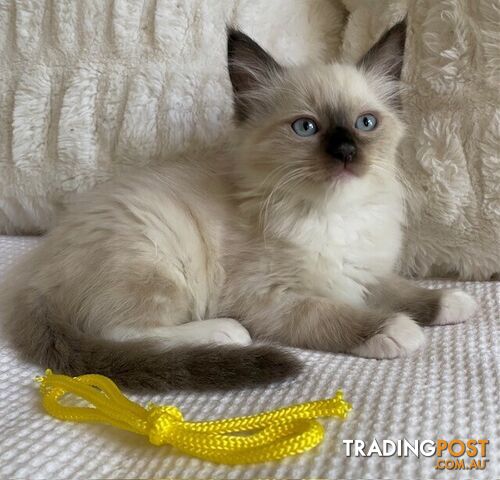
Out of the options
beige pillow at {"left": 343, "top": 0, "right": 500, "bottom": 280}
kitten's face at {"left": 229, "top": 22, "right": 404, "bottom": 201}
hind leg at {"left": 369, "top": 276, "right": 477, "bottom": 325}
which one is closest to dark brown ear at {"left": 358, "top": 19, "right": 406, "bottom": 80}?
kitten's face at {"left": 229, "top": 22, "right": 404, "bottom": 201}

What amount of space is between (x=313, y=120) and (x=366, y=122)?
0.38 feet

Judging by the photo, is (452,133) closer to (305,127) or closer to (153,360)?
(305,127)

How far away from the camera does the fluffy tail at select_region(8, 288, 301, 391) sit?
851 millimetres

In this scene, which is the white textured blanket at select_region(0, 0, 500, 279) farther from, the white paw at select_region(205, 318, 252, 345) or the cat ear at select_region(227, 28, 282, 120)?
the white paw at select_region(205, 318, 252, 345)

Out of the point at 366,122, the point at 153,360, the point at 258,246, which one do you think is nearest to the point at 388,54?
the point at 366,122

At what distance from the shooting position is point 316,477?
0.61m

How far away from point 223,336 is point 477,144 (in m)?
0.75

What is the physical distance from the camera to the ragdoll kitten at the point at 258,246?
105 cm

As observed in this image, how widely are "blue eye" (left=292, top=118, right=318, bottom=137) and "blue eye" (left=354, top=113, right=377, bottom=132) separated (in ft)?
0.30

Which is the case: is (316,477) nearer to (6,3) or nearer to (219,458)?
(219,458)

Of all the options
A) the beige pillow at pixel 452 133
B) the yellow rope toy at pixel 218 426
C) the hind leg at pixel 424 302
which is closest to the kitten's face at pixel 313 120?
the beige pillow at pixel 452 133

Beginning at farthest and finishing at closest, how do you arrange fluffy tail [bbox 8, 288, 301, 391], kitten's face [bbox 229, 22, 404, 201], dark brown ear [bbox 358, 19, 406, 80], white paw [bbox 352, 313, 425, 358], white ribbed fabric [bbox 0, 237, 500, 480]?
dark brown ear [bbox 358, 19, 406, 80]
kitten's face [bbox 229, 22, 404, 201]
white paw [bbox 352, 313, 425, 358]
fluffy tail [bbox 8, 288, 301, 391]
white ribbed fabric [bbox 0, 237, 500, 480]

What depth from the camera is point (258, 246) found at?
1.20 meters

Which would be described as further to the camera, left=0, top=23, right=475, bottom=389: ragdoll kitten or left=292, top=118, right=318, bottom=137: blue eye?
left=292, top=118, right=318, bottom=137: blue eye
